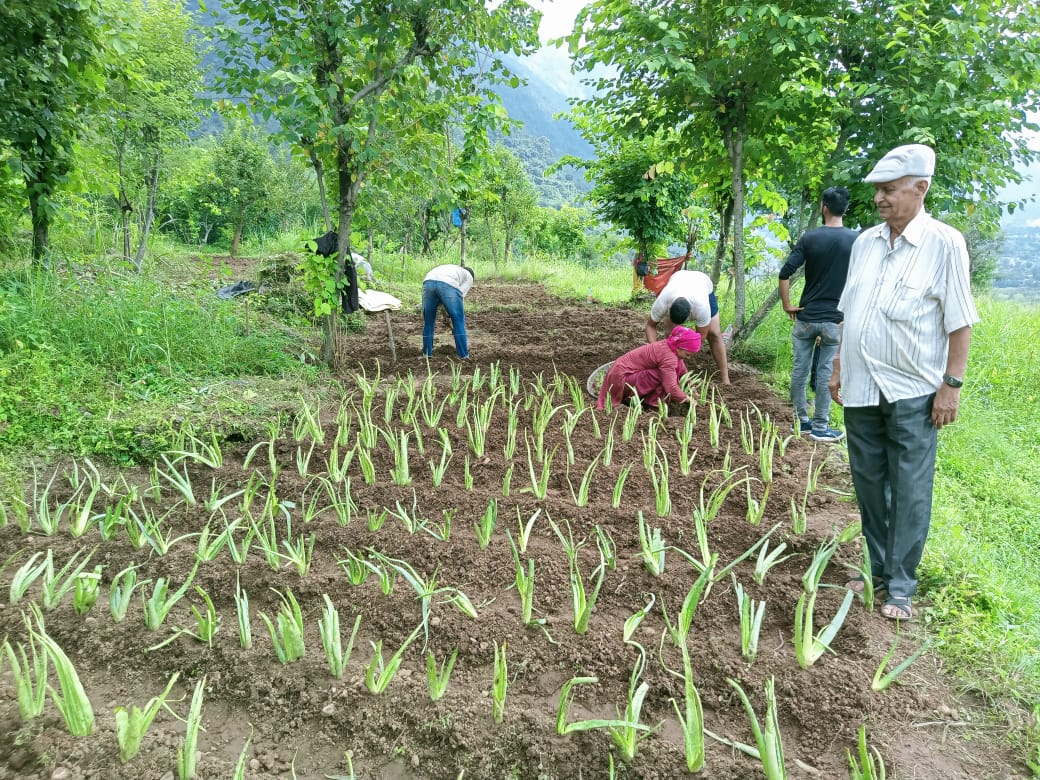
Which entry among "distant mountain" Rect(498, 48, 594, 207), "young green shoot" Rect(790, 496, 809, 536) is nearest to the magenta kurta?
"young green shoot" Rect(790, 496, 809, 536)

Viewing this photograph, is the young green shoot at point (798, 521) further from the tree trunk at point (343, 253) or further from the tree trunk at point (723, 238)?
the tree trunk at point (723, 238)

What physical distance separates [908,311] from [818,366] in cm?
205

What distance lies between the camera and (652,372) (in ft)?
14.2

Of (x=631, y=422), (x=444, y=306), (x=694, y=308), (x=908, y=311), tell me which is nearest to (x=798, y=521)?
(x=908, y=311)

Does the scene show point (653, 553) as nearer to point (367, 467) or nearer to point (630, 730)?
point (630, 730)

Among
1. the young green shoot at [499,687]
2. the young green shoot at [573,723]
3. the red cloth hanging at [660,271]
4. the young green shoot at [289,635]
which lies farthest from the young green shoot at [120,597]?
the red cloth hanging at [660,271]

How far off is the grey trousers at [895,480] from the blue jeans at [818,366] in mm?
1692

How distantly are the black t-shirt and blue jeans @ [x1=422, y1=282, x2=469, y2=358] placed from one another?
306cm

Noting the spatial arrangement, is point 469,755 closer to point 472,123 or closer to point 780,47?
point 780,47

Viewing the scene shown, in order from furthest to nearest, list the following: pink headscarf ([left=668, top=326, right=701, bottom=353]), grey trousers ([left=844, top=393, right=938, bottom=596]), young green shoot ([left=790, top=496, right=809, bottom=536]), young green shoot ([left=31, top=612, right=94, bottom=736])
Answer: pink headscarf ([left=668, top=326, right=701, bottom=353]) → young green shoot ([left=790, top=496, right=809, bottom=536]) → grey trousers ([left=844, top=393, right=938, bottom=596]) → young green shoot ([left=31, top=612, right=94, bottom=736])

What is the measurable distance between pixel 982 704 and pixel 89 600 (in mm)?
3077

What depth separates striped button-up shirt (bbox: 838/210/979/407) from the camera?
214 centimetres

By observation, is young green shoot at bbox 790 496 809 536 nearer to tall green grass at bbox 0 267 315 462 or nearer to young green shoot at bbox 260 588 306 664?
young green shoot at bbox 260 588 306 664

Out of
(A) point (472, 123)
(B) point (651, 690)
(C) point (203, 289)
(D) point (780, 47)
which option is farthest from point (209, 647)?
(A) point (472, 123)
